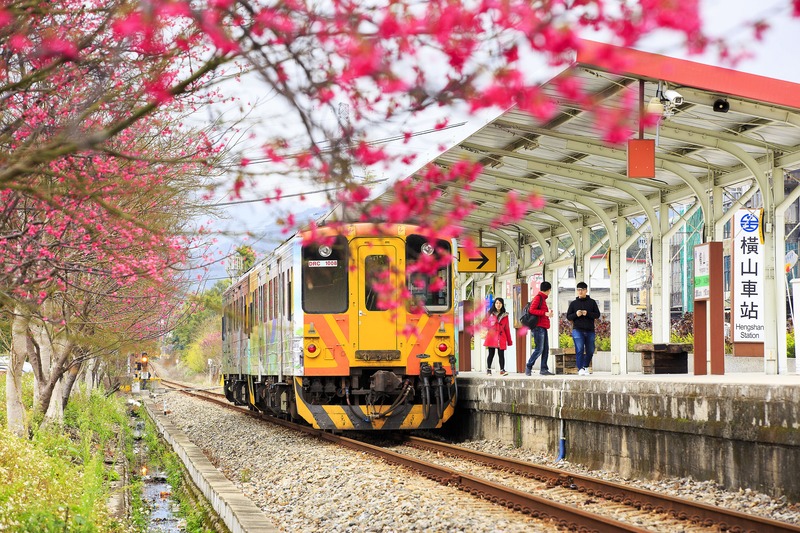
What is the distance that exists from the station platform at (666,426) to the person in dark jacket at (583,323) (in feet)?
4.90

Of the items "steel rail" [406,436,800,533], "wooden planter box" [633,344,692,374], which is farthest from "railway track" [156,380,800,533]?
"wooden planter box" [633,344,692,374]

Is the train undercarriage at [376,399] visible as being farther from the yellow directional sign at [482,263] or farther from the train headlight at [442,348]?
the yellow directional sign at [482,263]

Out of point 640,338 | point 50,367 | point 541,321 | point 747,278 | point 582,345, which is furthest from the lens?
point 640,338

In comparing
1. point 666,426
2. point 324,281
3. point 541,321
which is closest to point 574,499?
point 666,426

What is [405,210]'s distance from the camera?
160 inches

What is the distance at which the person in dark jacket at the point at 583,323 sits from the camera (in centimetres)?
1534

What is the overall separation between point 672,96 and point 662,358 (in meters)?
6.16

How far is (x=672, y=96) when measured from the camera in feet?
38.1

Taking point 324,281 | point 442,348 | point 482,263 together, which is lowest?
point 442,348

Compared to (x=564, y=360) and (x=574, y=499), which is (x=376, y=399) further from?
(x=564, y=360)

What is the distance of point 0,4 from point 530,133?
35.2 ft

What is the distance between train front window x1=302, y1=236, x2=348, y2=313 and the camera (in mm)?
14625

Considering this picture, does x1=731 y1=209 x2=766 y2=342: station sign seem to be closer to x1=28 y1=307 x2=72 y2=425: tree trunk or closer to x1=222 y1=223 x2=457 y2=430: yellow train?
x1=222 y1=223 x2=457 y2=430: yellow train

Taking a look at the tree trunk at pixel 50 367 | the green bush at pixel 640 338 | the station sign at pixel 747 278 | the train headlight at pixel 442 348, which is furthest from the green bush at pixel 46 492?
the green bush at pixel 640 338
